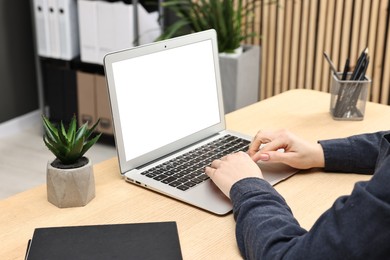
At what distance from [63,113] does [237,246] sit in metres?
2.69

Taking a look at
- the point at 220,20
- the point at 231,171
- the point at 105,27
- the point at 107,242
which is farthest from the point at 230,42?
the point at 107,242

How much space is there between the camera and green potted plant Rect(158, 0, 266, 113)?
304 centimetres

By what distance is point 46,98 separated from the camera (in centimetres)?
366

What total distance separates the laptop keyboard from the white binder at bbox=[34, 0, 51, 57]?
6.94 feet

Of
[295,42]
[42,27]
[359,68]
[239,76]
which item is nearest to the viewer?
[359,68]

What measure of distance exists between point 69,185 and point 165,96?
335mm

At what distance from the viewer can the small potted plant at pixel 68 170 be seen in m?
1.19

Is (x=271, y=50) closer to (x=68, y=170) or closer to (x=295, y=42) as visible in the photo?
(x=295, y=42)

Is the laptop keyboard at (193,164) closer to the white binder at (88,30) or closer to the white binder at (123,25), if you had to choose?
the white binder at (123,25)

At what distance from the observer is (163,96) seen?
1405 millimetres

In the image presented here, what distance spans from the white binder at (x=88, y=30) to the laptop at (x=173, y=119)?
6.13 feet

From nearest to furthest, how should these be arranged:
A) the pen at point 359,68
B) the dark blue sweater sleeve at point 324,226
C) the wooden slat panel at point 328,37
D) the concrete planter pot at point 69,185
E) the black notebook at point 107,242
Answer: the dark blue sweater sleeve at point 324,226, the black notebook at point 107,242, the concrete planter pot at point 69,185, the pen at point 359,68, the wooden slat panel at point 328,37

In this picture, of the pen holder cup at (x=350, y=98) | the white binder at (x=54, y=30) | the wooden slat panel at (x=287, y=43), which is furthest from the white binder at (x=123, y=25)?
the pen holder cup at (x=350, y=98)

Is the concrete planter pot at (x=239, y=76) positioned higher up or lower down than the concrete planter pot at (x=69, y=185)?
lower down
